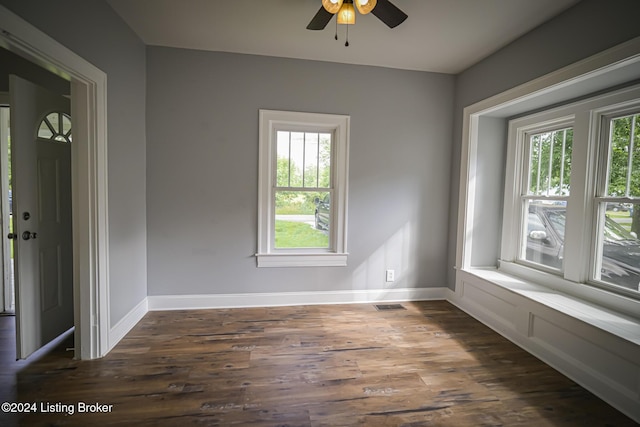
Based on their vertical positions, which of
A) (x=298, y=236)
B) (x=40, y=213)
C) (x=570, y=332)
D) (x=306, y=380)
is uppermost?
(x=40, y=213)

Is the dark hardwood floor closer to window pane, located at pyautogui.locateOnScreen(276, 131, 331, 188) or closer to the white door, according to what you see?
the white door

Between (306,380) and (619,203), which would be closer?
(306,380)

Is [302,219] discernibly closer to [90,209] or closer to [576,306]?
[90,209]

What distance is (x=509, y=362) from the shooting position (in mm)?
2410

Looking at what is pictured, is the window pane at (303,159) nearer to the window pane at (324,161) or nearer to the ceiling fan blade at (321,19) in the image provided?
the window pane at (324,161)

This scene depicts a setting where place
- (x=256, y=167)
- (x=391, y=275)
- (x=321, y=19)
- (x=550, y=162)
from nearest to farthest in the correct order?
(x=321, y=19), (x=550, y=162), (x=256, y=167), (x=391, y=275)

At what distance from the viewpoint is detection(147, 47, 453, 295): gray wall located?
3176mm

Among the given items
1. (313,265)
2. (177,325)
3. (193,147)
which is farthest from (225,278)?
(193,147)

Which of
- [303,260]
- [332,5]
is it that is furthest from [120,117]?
[303,260]

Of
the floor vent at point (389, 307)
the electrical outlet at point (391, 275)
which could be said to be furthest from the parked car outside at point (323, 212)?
the floor vent at point (389, 307)

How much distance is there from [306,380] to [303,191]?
2.02m

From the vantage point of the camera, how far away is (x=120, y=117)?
8.55 feet

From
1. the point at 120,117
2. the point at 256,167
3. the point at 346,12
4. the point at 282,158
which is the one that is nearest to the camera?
the point at 346,12

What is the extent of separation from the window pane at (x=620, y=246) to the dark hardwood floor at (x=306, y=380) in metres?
0.92
